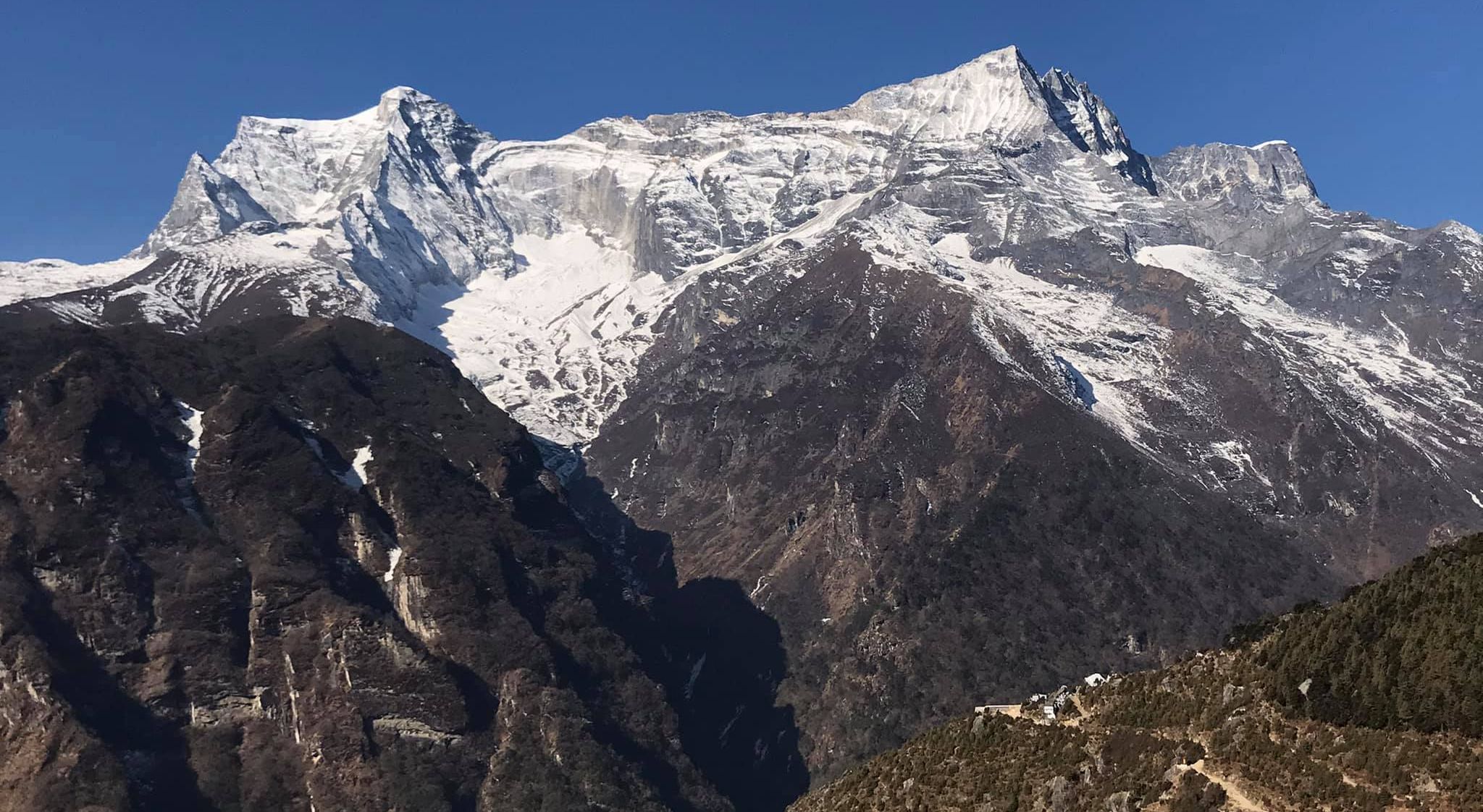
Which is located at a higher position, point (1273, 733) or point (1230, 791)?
point (1273, 733)

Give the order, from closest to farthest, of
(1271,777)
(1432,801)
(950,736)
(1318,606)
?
1. (1432,801)
2. (1271,777)
3. (950,736)
4. (1318,606)

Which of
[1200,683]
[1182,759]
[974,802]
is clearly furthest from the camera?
[1200,683]

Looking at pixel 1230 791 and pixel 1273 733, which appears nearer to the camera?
pixel 1230 791

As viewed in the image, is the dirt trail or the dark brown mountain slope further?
the dark brown mountain slope

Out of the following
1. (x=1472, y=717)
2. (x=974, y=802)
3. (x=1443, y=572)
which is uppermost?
(x=1443, y=572)

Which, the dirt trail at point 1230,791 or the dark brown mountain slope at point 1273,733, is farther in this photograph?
the dark brown mountain slope at point 1273,733

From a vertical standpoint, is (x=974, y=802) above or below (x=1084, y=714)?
below

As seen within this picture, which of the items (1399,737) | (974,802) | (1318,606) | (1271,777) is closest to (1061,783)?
(974,802)

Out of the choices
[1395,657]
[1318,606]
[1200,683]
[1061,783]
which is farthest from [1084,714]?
[1318,606]

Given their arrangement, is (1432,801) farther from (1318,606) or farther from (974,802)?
(1318,606)

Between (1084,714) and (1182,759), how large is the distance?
726 inches

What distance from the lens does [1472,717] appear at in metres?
84.5

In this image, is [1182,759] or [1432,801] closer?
[1432,801]

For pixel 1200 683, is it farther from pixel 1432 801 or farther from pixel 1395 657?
pixel 1432 801
